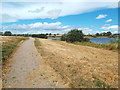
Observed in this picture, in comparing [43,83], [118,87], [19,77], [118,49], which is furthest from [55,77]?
[118,49]

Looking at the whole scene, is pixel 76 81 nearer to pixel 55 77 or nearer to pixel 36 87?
pixel 55 77

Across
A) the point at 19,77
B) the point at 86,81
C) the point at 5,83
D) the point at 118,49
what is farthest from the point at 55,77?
the point at 118,49

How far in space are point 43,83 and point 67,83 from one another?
37.5 inches

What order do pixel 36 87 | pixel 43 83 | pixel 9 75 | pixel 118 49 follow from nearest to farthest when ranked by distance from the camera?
pixel 36 87, pixel 43 83, pixel 9 75, pixel 118 49

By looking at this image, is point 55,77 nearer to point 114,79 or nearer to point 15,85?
point 15,85

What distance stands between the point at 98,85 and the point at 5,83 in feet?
12.0

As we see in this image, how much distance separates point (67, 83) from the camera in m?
4.17

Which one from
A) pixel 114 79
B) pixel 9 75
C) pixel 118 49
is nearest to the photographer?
pixel 114 79

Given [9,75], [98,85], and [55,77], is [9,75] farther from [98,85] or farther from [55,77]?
[98,85]

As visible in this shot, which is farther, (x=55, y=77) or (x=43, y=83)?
(x=55, y=77)

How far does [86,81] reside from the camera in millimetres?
4355

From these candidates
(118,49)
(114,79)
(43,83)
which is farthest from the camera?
(118,49)

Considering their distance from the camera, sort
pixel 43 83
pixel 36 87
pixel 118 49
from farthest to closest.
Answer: pixel 118 49 < pixel 43 83 < pixel 36 87

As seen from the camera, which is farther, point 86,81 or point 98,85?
point 86,81
